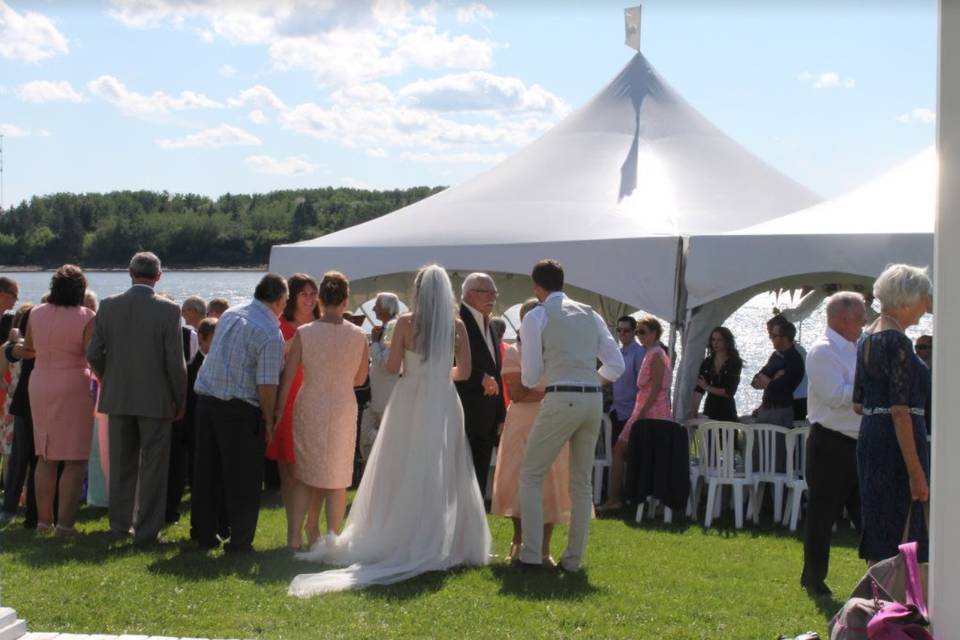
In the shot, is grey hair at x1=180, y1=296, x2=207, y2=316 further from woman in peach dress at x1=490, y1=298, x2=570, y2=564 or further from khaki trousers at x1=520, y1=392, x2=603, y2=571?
khaki trousers at x1=520, y1=392, x2=603, y2=571

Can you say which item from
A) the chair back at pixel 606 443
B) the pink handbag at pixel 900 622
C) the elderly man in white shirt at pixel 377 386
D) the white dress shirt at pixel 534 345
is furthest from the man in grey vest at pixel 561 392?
the elderly man in white shirt at pixel 377 386

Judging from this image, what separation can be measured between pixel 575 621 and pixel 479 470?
7.20 ft

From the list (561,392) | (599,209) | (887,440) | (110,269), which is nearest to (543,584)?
(561,392)

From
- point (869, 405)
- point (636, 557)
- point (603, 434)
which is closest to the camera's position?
point (869, 405)

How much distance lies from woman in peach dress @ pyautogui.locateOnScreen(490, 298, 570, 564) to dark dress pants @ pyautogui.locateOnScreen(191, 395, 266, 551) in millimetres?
1342

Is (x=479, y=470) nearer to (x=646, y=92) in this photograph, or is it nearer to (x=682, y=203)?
(x=682, y=203)

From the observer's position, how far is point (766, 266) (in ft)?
28.8

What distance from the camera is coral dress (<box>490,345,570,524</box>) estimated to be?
6.68 meters

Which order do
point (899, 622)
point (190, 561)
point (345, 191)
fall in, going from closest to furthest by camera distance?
point (899, 622) → point (190, 561) → point (345, 191)

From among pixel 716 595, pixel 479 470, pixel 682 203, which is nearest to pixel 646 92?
pixel 682 203

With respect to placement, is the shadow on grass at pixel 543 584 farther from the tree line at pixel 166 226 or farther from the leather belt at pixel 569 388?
the tree line at pixel 166 226

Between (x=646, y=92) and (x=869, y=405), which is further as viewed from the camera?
(x=646, y=92)

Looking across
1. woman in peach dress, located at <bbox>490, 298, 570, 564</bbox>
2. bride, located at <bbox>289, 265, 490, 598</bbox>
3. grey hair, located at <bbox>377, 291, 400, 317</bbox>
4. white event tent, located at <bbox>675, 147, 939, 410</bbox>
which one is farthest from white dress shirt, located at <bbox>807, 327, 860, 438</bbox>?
grey hair, located at <bbox>377, 291, 400, 317</bbox>

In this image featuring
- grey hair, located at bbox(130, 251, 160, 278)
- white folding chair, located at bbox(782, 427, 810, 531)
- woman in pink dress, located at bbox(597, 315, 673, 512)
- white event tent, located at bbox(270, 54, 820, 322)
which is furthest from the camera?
white event tent, located at bbox(270, 54, 820, 322)
